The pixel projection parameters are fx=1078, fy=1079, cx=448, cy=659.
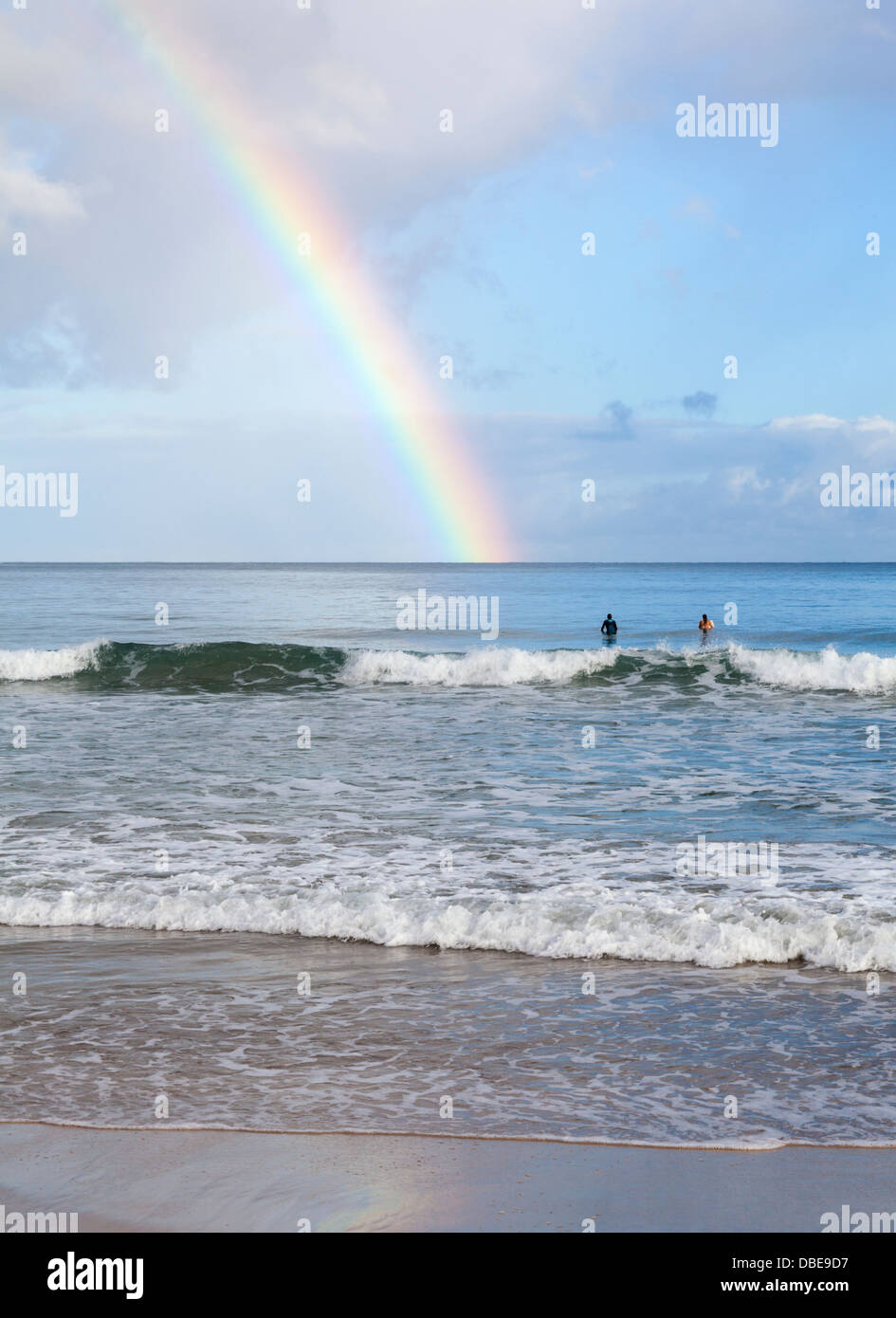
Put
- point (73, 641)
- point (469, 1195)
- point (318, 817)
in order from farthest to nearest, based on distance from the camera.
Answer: point (73, 641)
point (318, 817)
point (469, 1195)

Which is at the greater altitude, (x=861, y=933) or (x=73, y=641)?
(x=73, y=641)

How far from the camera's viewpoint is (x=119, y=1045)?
6.65 meters

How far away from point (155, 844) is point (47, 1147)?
6.84 m

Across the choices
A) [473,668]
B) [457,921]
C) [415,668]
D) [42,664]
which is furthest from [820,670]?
[42,664]

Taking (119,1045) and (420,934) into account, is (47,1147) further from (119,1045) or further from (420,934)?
(420,934)

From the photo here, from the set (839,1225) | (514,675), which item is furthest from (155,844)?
(514,675)

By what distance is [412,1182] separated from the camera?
193 inches

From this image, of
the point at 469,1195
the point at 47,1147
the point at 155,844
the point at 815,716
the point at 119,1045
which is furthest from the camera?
the point at 815,716

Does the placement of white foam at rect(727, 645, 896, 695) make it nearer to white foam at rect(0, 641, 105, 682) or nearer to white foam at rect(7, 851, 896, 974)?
white foam at rect(7, 851, 896, 974)

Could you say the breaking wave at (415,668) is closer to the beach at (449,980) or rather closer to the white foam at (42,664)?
the white foam at (42,664)

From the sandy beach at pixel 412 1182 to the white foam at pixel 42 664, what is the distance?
94.6 ft

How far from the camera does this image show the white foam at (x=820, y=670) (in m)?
28.1

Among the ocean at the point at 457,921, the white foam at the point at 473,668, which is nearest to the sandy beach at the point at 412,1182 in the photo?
the ocean at the point at 457,921
